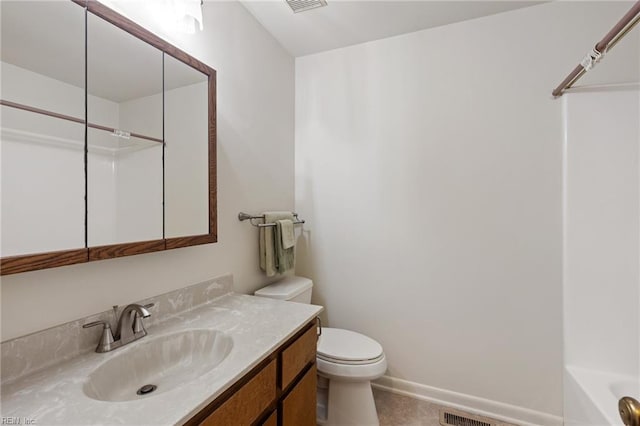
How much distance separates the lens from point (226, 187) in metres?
1.53

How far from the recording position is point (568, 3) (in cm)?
157

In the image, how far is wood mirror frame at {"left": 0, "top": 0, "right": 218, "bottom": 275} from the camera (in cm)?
75

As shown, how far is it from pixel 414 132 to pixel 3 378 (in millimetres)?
2077

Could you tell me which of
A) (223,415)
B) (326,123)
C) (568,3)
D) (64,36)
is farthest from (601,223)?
(64,36)

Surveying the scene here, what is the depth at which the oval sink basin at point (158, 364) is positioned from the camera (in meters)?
0.85

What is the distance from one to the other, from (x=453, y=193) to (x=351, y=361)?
3.85 ft

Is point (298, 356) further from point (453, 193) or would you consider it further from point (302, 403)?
point (453, 193)

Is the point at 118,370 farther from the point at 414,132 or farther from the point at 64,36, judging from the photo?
the point at 414,132

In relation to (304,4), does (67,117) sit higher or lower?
lower

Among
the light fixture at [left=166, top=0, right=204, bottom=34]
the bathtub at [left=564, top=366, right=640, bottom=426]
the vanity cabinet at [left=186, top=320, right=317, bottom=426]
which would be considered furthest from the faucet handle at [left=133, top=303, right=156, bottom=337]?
the bathtub at [left=564, top=366, right=640, bottom=426]

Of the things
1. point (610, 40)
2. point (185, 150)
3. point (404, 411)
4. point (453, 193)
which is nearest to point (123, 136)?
→ point (185, 150)

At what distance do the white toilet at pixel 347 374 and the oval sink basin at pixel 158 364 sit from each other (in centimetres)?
58

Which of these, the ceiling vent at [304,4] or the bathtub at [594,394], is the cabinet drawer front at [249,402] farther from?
the ceiling vent at [304,4]

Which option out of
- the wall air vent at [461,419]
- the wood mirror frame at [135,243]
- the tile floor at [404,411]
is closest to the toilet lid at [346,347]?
the tile floor at [404,411]
